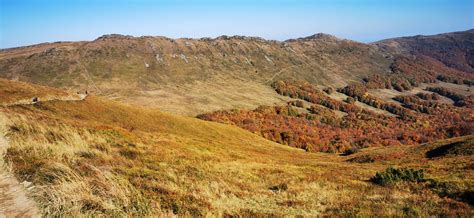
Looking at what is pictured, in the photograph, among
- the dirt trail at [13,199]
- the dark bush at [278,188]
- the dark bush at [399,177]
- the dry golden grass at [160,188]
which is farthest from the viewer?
the dark bush at [399,177]

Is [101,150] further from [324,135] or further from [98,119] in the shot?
[324,135]

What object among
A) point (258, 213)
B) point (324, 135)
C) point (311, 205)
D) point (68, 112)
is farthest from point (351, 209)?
point (324, 135)

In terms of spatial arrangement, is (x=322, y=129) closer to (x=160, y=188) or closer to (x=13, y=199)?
(x=160, y=188)

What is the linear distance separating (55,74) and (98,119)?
Result: 145621 millimetres

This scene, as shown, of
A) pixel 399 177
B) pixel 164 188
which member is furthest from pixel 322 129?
pixel 164 188

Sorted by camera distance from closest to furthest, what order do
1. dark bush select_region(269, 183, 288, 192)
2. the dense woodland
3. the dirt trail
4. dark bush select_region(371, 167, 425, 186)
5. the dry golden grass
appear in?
the dirt trail, the dry golden grass, dark bush select_region(269, 183, 288, 192), dark bush select_region(371, 167, 425, 186), the dense woodland

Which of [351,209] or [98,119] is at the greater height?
[351,209]

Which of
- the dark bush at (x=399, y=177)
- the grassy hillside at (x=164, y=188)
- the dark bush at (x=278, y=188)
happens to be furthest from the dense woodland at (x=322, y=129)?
the dark bush at (x=278, y=188)

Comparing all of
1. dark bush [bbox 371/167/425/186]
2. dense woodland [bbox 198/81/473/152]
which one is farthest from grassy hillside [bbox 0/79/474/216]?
dense woodland [bbox 198/81/473/152]

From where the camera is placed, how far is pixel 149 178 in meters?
16.0

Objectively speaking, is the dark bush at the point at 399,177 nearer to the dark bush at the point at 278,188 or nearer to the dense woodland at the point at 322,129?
the dark bush at the point at 278,188

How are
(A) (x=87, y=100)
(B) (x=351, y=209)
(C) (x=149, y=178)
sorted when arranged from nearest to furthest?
(B) (x=351, y=209) → (C) (x=149, y=178) → (A) (x=87, y=100)

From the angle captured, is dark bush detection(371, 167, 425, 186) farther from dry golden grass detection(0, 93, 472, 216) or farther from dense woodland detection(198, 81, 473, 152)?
dense woodland detection(198, 81, 473, 152)

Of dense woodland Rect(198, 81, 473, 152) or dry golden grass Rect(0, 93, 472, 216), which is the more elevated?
dry golden grass Rect(0, 93, 472, 216)
